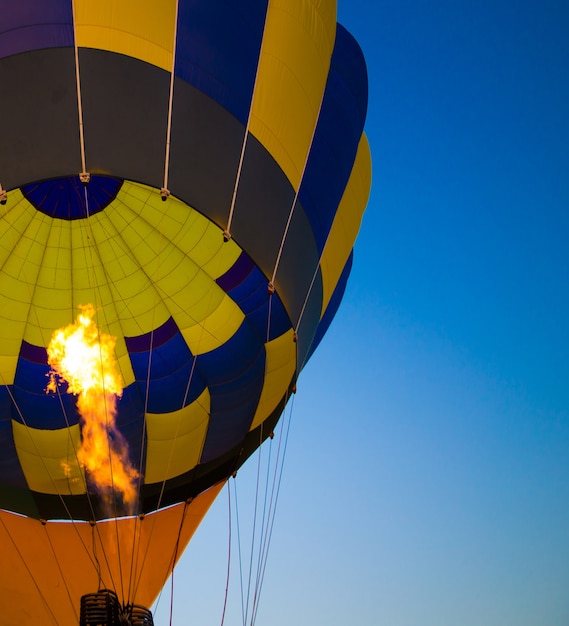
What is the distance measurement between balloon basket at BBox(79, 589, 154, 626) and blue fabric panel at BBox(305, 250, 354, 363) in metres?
3.52

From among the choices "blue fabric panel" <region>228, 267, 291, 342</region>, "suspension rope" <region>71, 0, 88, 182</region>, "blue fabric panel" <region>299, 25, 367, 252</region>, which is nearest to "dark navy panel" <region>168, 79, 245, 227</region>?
"suspension rope" <region>71, 0, 88, 182</region>

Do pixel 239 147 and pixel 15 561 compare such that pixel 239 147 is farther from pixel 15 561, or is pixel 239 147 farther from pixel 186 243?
pixel 15 561

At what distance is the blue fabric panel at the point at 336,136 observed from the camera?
750cm

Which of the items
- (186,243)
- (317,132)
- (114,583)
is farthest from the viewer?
(114,583)

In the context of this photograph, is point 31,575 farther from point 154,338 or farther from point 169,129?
point 169,129

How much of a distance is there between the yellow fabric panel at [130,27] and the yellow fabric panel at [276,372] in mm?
3130

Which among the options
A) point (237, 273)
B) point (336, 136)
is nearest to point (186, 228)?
point (237, 273)

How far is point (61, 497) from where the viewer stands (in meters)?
9.12

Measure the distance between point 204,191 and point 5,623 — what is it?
562 cm

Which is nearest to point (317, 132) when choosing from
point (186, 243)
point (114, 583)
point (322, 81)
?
point (322, 81)

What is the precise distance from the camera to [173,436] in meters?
9.11

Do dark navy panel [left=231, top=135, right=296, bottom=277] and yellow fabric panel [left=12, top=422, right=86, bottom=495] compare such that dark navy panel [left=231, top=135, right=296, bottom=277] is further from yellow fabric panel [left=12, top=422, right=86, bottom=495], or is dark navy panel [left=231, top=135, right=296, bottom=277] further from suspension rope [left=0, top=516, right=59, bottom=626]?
suspension rope [left=0, top=516, right=59, bottom=626]

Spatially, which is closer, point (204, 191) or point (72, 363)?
point (204, 191)

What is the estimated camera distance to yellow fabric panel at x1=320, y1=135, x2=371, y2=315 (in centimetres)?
833
